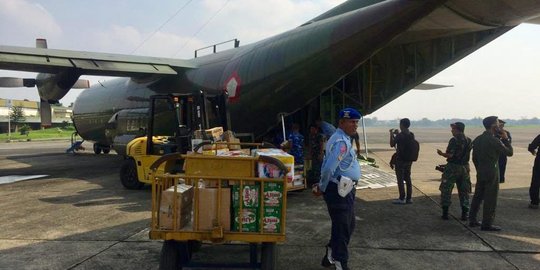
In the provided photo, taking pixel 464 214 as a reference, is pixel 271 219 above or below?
above

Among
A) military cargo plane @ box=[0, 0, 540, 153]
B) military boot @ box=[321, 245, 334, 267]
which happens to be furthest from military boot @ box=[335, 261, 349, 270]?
military cargo plane @ box=[0, 0, 540, 153]

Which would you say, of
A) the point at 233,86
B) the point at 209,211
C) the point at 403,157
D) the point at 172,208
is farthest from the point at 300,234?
the point at 233,86

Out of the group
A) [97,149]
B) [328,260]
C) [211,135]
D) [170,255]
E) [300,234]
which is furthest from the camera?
[97,149]

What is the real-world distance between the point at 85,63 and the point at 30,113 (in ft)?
349

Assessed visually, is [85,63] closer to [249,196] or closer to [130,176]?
[130,176]

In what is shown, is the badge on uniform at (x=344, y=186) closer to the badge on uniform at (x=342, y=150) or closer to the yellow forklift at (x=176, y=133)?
the badge on uniform at (x=342, y=150)

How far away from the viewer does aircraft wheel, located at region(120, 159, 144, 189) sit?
11891mm

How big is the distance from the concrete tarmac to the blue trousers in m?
0.65

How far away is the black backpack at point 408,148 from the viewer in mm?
9477

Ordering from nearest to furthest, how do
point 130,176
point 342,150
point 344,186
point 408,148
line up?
point 344,186, point 342,150, point 408,148, point 130,176

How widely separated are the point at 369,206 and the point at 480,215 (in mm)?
2321

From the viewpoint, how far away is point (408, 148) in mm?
9547

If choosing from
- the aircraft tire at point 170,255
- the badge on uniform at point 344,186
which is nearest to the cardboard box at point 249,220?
the aircraft tire at point 170,255

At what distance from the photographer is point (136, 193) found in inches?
444
